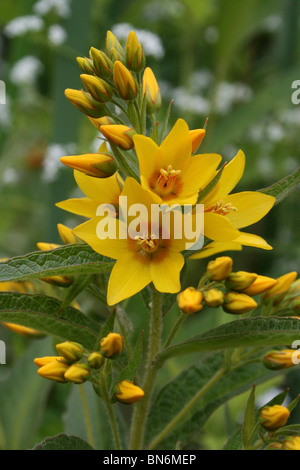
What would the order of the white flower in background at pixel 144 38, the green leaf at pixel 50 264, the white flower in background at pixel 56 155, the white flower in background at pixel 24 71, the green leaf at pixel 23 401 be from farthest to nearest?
the white flower in background at pixel 24 71
the white flower in background at pixel 144 38
the white flower in background at pixel 56 155
the green leaf at pixel 23 401
the green leaf at pixel 50 264

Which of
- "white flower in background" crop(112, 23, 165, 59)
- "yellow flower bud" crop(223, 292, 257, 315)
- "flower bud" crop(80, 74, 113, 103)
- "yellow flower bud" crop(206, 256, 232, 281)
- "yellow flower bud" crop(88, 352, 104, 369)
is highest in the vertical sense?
"white flower in background" crop(112, 23, 165, 59)

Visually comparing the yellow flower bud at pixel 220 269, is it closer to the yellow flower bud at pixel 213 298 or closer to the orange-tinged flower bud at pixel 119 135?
the yellow flower bud at pixel 213 298

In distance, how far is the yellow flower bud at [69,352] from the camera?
79 centimetres

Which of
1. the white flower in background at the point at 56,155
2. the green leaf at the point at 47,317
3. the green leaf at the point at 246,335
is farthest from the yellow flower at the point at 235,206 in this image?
the white flower in background at the point at 56,155

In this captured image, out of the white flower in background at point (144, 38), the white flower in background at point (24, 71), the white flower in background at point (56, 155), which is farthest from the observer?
the white flower in background at point (24, 71)

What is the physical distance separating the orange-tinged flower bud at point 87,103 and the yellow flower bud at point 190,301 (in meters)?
0.29

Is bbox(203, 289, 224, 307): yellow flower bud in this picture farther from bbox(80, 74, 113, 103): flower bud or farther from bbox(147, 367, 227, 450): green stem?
bbox(80, 74, 113, 103): flower bud

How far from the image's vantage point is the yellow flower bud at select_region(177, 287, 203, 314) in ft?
2.43

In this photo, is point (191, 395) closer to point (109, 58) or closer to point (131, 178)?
point (131, 178)

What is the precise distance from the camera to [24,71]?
90.1 inches

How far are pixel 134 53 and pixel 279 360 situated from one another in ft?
1.66

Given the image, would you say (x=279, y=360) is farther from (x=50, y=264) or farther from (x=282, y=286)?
(x=50, y=264)

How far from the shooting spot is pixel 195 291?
2.53ft

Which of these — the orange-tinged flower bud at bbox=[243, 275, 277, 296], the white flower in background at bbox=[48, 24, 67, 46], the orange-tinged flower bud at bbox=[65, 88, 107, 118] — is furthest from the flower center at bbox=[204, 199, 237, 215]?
the white flower in background at bbox=[48, 24, 67, 46]
